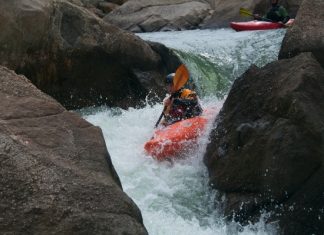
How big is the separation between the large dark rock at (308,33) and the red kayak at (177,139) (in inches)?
45.1

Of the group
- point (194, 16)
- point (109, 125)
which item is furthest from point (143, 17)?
point (109, 125)

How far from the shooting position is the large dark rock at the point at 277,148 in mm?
4004

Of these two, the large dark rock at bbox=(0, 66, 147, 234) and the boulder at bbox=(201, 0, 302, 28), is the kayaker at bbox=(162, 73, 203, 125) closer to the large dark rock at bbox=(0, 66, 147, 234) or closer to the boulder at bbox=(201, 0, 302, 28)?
the large dark rock at bbox=(0, 66, 147, 234)

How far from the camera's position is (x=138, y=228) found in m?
2.88

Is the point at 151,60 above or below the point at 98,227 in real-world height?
below

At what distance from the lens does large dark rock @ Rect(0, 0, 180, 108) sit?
283 inches

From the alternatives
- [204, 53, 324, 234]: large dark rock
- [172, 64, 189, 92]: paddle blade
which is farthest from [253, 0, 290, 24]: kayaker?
[204, 53, 324, 234]: large dark rock

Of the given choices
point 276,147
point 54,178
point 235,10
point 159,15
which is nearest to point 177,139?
point 276,147

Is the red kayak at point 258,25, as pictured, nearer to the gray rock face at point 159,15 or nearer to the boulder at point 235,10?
the boulder at point 235,10

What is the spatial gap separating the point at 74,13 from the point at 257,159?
4363mm

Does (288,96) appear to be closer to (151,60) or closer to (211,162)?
(211,162)

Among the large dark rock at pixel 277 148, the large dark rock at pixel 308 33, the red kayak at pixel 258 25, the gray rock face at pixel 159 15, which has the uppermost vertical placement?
the large dark rock at pixel 308 33

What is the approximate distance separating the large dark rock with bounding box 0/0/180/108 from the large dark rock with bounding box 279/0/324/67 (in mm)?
3371

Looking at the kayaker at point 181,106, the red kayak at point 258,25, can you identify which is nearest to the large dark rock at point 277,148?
the kayaker at point 181,106
